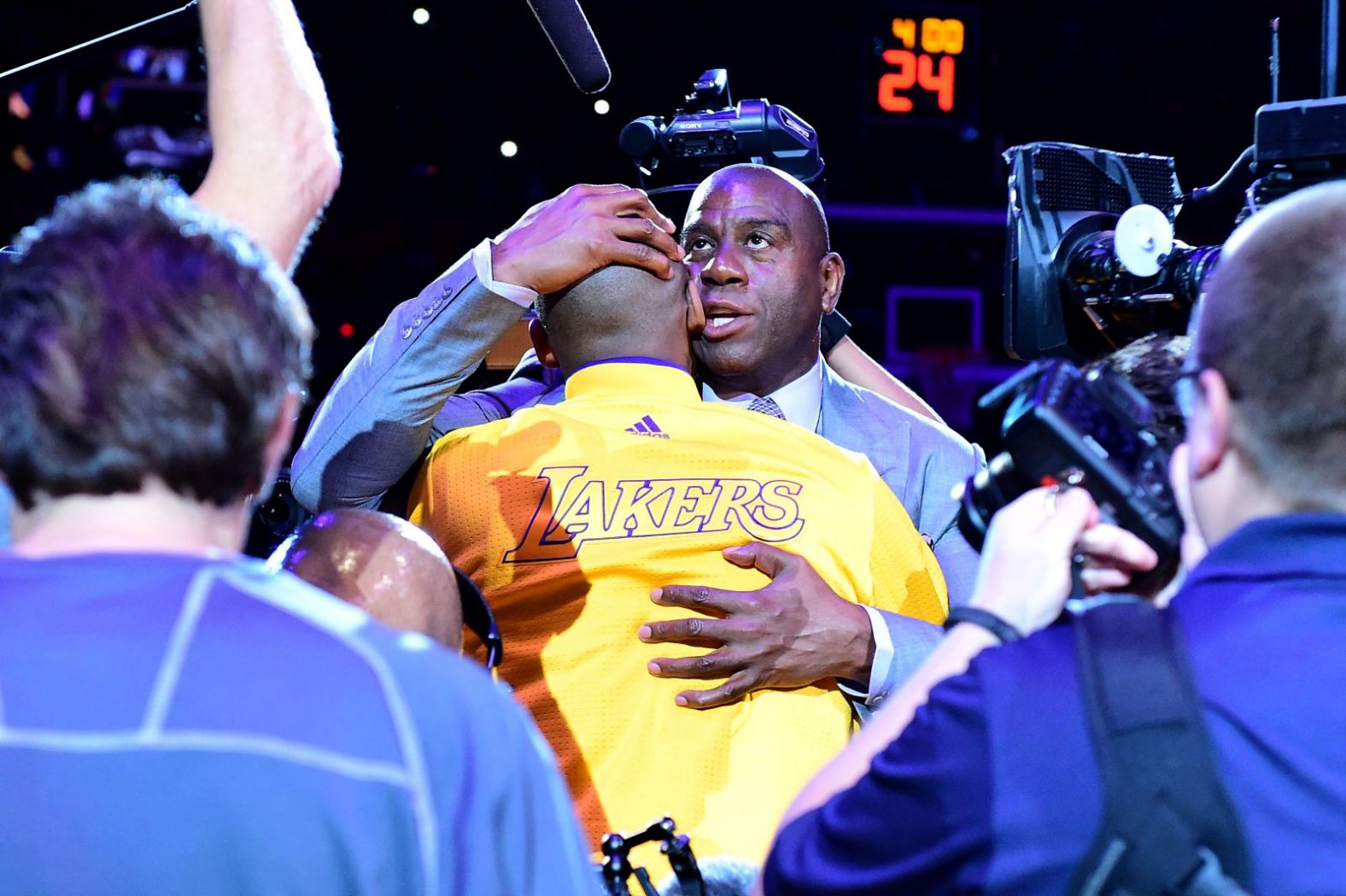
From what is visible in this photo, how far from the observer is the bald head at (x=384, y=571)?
1.42 m

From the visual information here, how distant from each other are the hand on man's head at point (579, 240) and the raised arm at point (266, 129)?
0.65 meters

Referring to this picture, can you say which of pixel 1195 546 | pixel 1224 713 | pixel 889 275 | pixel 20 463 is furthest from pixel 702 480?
pixel 889 275

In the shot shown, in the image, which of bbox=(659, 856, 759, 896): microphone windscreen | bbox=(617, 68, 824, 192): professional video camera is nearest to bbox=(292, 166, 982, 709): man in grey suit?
bbox=(659, 856, 759, 896): microphone windscreen

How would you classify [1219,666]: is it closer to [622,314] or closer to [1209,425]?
[1209,425]

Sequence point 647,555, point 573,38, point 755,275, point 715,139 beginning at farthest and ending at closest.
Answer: point 715,139
point 755,275
point 647,555
point 573,38

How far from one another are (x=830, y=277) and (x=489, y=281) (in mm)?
1136

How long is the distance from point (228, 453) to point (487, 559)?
1.06 m

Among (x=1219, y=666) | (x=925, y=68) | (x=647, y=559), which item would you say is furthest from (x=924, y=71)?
(x=1219, y=666)

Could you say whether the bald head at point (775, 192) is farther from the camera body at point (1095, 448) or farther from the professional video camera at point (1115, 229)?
the camera body at point (1095, 448)

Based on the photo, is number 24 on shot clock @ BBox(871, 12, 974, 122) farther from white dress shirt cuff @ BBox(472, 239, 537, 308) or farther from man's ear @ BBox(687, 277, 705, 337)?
white dress shirt cuff @ BBox(472, 239, 537, 308)

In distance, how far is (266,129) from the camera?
1.28 metres

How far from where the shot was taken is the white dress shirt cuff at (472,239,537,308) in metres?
1.99

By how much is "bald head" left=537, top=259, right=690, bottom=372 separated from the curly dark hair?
1.25m

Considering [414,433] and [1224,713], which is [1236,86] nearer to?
[414,433]
